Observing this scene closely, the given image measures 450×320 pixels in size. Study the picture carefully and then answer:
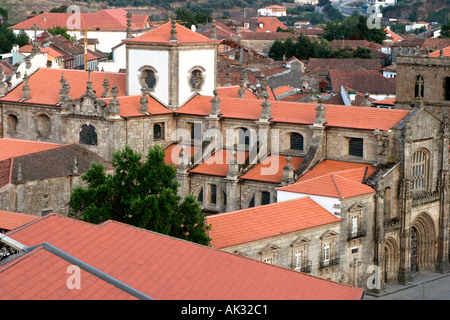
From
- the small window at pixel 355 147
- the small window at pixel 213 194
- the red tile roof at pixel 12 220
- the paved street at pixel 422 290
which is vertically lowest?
the paved street at pixel 422 290

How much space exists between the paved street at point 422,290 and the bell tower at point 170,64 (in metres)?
18.1

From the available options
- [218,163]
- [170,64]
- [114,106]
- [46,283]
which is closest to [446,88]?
[218,163]

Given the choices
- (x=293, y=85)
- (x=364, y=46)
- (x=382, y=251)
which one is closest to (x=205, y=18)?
(x=364, y=46)

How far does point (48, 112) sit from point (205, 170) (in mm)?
11954

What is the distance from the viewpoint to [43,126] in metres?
66.8

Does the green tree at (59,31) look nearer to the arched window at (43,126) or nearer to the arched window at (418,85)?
the arched window at (418,85)

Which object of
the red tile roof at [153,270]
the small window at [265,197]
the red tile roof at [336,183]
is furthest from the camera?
the small window at [265,197]

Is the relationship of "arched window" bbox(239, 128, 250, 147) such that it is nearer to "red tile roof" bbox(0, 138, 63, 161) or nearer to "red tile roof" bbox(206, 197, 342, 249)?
"red tile roof" bbox(206, 197, 342, 249)

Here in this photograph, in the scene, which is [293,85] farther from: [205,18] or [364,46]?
[205,18]

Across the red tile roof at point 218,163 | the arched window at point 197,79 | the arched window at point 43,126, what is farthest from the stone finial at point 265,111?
the arched window at point 43,126

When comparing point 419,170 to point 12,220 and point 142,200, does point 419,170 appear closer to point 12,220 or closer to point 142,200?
point 142,200

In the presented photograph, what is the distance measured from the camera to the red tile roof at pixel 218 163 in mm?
60531

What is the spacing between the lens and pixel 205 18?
639 feet

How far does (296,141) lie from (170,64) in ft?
31.6
